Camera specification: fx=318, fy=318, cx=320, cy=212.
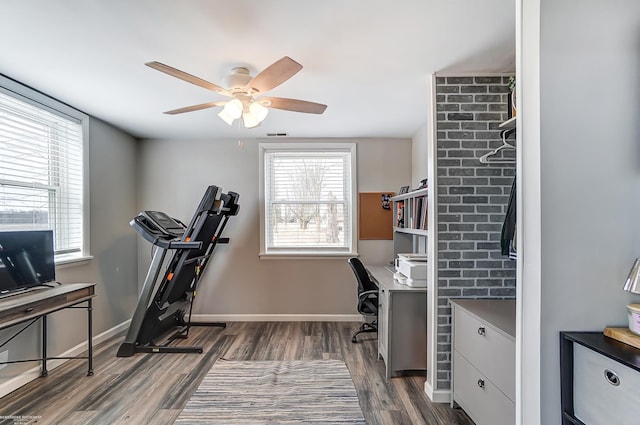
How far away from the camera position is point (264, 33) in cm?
182

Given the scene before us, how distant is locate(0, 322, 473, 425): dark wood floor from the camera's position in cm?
219

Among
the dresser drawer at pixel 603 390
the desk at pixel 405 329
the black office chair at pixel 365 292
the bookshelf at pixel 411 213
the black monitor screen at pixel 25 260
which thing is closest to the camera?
the dresser drawer at pixel 603 390

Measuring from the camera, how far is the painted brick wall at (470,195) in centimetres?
235

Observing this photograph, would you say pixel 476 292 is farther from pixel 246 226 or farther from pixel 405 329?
pixel 246 226

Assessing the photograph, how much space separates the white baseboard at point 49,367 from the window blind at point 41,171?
96 cm

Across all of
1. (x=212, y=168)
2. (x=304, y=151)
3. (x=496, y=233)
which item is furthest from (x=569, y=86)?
(x=212, y=168)

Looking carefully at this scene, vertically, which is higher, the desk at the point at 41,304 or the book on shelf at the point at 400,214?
the book on shelf at the point at 400,214

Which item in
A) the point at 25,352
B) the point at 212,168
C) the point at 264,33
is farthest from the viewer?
the point at 212,168

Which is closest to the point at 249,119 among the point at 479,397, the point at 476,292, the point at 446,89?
the point at 446,89

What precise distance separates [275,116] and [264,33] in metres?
1.49

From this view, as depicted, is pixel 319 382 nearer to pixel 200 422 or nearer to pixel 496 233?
pixel 200 422

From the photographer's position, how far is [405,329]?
8.72 feet

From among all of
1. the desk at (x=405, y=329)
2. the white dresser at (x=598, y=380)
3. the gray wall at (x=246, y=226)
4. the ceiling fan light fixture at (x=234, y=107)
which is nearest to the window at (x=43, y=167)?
the gray wall at (x=246, y=226)

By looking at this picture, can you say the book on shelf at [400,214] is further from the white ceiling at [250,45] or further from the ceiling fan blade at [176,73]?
the ceiling fan blade at [176,73]
